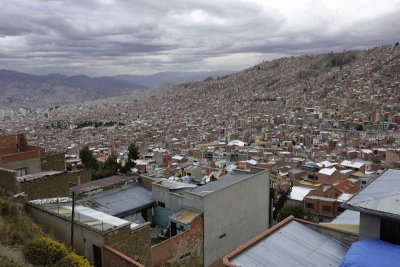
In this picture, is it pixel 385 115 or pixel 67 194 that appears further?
pixel 385 115

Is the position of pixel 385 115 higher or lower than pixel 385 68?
lower

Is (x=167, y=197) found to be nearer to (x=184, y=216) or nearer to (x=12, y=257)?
(x=184, y=216)

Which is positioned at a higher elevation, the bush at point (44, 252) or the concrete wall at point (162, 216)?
the bush at point (44, 252)

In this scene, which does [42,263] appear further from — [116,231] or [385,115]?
[385,115]

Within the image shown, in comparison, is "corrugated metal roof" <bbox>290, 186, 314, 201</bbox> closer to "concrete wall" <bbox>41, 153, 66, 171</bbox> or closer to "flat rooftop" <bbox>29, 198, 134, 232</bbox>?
"concrete wall" <bbox>41, 153, 66, 171</bbox>

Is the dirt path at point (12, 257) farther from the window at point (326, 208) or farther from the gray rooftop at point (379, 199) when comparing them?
the window at point (326, 208)

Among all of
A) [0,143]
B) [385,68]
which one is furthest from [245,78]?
[0,143]

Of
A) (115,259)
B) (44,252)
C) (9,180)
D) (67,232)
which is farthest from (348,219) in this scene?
(9,180)

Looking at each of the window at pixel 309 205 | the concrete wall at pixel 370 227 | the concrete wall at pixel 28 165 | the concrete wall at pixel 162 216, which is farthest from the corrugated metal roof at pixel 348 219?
the window at pixel 309 205
